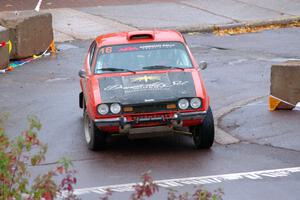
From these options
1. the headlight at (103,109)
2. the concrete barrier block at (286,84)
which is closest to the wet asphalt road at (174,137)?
the concrete barrier block at (286,84)

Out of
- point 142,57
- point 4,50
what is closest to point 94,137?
point 142,57

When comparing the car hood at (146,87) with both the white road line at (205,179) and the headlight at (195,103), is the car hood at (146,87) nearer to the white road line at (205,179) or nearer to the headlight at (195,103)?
the headlight at (195,103)

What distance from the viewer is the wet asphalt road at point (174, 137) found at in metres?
11.4

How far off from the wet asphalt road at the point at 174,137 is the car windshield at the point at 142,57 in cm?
124

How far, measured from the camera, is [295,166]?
38.4ft

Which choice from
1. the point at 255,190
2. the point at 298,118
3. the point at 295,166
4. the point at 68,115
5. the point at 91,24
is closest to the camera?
the point at 255,190

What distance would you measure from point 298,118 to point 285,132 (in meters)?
0.79

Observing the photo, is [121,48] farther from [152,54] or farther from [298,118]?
[298,118]

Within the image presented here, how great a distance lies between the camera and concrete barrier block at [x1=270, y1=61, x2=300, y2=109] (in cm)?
1435

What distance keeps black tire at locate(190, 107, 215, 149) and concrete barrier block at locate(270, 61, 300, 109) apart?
8.19 ft

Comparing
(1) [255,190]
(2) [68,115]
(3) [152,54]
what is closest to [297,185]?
(1) [255,190]

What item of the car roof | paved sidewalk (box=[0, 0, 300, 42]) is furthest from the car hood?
paved sidewalk (box=[0, 0, 300, 42])

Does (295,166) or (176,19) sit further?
(176,19)

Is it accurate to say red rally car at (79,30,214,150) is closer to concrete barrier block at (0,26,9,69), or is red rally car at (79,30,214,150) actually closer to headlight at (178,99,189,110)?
headlight at (178,99,189,110)
